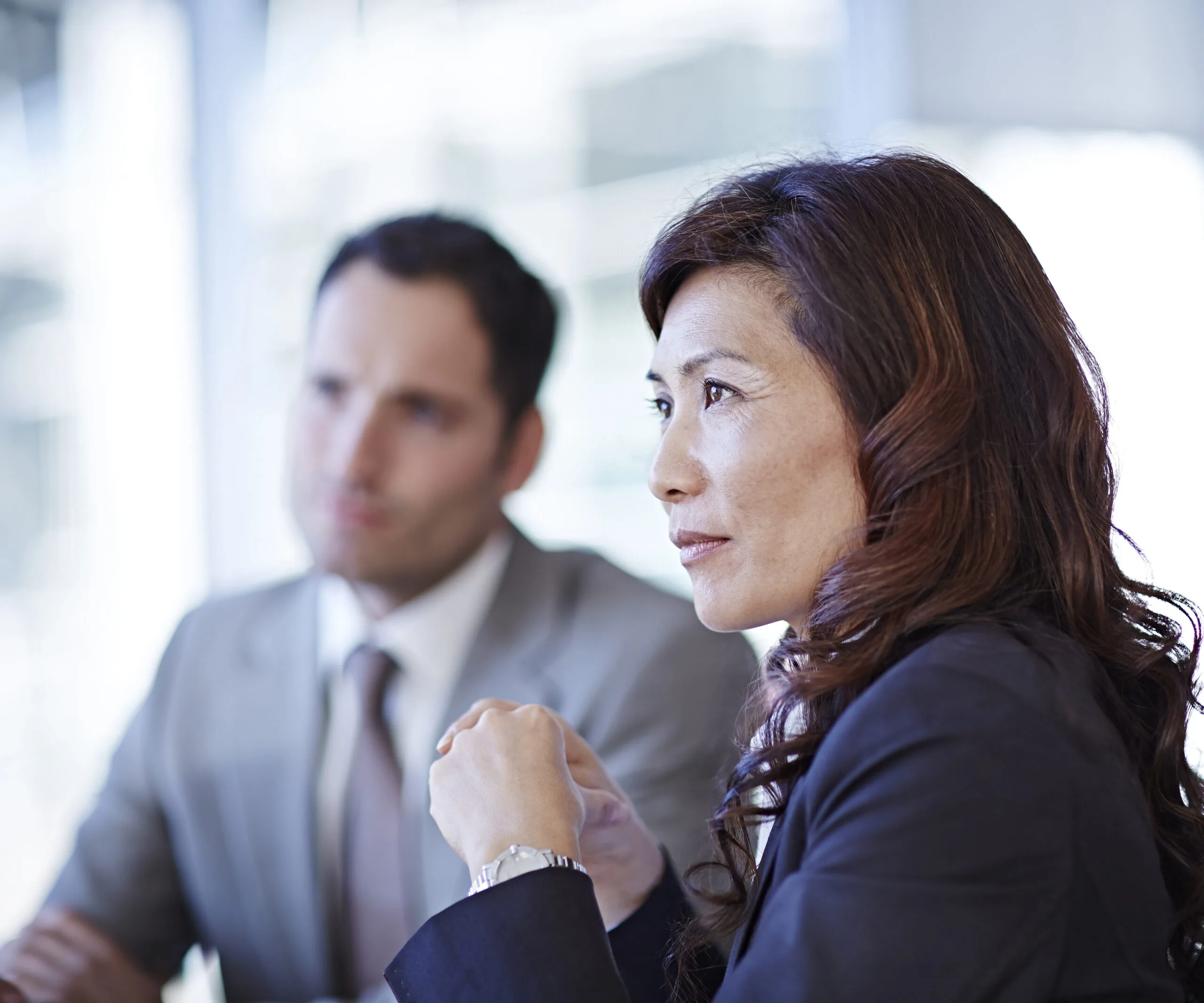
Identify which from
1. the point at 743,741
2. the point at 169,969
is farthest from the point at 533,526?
the point at 743,741

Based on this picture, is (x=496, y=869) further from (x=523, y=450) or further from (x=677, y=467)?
(x=523, y=450)

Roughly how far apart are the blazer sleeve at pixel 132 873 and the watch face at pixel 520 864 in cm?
107

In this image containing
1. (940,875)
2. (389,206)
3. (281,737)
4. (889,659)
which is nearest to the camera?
(940,875)

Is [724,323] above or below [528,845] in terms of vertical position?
above

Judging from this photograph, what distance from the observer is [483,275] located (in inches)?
70.1

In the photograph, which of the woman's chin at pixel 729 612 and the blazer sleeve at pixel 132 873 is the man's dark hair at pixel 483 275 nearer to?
the blazer sleeve at pixel 132 873

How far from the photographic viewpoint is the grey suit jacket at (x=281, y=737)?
1562mm

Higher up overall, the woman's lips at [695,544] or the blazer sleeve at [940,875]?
the woman's lips at [695,544]

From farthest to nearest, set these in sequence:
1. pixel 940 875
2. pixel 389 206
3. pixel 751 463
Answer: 1. pixel 389 206
2. pixel 751 463
3. pixel 940 875

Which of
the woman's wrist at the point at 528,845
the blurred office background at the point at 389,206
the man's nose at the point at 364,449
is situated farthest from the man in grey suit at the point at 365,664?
the woman's wrist at the point at 528,845

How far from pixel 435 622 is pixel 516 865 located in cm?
94

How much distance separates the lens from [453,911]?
0.80 meters

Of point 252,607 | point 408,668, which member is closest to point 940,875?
point 408,668

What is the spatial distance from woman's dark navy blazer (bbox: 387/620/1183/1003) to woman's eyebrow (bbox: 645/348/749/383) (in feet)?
0.90
